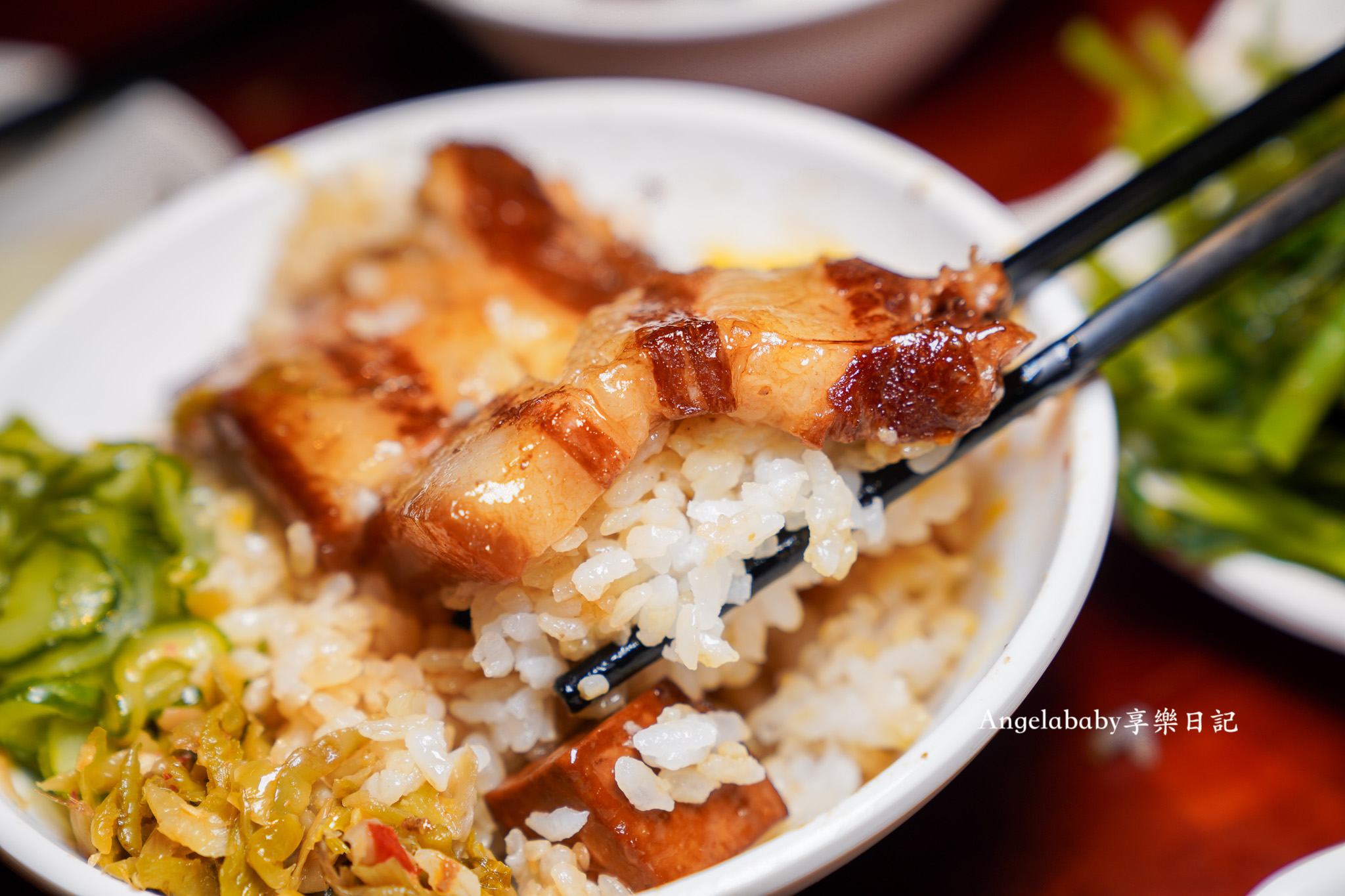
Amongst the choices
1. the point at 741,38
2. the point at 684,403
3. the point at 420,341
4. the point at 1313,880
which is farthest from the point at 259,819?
the point at 741,38

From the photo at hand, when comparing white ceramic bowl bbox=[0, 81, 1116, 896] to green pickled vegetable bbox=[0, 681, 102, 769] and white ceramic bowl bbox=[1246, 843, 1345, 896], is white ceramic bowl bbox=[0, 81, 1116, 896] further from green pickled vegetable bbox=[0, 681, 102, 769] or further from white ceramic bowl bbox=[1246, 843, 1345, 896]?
green pickled vegetable bbox=[0, 681, 102, 769]

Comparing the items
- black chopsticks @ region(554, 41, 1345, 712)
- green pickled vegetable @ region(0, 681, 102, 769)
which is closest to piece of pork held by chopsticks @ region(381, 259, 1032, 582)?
black chopsticks @ region(554, 41, 1345, 712)

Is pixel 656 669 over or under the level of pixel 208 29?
under

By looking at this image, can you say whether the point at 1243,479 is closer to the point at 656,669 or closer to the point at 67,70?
the point at 656,669

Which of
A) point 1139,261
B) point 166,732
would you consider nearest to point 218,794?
point 166,732

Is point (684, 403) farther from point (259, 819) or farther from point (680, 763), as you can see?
point (259, 819)

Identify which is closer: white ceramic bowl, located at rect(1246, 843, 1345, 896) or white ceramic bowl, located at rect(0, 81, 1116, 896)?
white ceramic bowl, located at rect(1246, 843, 1345, 896)

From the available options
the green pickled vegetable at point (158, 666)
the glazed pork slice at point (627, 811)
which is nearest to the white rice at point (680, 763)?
the glazed pork slice at point (627, 811)
